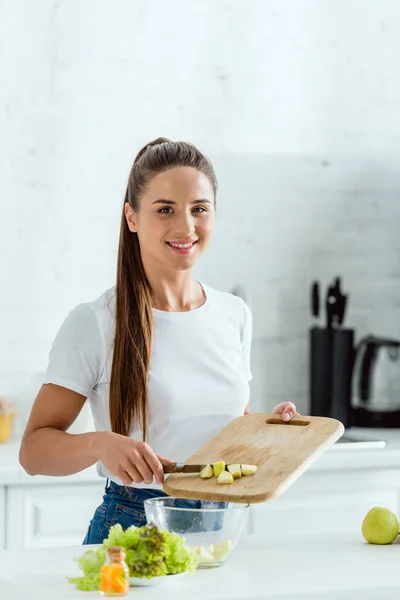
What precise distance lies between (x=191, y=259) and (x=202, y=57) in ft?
5.32

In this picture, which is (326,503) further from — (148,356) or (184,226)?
(184,226)

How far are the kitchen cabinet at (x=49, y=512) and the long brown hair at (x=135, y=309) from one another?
87cm

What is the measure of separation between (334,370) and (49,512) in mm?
1118

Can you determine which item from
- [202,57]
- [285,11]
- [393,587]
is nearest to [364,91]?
[285,11]

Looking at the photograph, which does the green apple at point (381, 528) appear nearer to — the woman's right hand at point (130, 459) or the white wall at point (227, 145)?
the woman's right hand at point (130, 459)

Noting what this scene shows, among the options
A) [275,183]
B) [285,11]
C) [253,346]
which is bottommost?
[253,346]

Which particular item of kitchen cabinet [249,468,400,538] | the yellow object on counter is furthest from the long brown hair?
the yellow object on counter

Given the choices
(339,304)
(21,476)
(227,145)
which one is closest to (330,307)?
(339,304)

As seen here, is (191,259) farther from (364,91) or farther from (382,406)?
(364,91)

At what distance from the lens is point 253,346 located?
346 cm

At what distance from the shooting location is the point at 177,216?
194 centimetres

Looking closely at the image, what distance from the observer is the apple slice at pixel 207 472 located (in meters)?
1.61

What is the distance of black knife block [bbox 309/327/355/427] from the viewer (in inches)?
131

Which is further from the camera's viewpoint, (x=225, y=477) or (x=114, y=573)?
(x=225, y=477)
